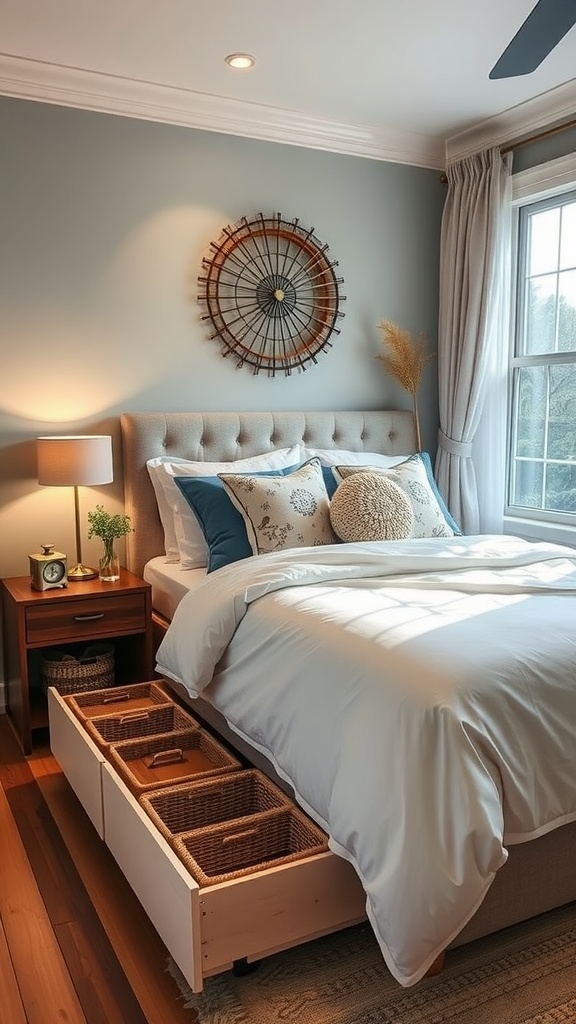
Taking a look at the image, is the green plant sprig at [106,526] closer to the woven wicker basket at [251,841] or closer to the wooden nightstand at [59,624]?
the wooden nightstand at [59,624]

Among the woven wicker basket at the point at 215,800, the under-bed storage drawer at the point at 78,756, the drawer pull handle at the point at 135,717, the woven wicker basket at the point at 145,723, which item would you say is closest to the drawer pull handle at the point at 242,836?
the woven wicker basket at the point at 215,800

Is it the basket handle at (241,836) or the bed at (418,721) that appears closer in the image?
the bed at (418,721)

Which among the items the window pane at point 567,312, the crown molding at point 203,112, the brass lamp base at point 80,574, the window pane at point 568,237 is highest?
the crown molding at point 203,112

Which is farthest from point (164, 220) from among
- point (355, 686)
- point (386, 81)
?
point (355, 686)

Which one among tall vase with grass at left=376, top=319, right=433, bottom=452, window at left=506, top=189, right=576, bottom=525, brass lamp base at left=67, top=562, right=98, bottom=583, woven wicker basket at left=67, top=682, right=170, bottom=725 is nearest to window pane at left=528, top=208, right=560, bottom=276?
window at left=506, top=189, right=576, bottom=525

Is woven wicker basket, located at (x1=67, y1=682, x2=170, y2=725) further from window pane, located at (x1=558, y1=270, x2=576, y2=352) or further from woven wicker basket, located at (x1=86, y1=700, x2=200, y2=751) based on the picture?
window pane, located at (x1=558, y1=270, x2=576, y2=352)

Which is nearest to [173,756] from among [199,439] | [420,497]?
[420,497]

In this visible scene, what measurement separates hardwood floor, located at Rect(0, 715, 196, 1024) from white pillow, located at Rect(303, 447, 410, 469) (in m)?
1.85

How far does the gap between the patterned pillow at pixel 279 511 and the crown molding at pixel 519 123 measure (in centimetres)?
211

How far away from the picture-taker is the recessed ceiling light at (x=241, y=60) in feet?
10.8

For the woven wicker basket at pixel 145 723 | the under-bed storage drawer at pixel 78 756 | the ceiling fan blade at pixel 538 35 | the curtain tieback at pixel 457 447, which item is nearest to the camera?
the ceiling fan blade at pixel 538 35

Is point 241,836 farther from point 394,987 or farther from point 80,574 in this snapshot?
point 80,574

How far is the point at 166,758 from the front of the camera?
251 centimetres

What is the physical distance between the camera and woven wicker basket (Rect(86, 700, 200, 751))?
105 inches
